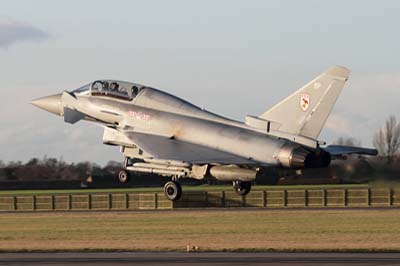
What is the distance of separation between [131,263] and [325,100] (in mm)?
13071

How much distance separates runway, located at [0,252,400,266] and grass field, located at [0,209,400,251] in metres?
3.16

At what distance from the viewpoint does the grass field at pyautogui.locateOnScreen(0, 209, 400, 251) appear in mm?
46594

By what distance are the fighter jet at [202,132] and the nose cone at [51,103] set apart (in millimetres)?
76

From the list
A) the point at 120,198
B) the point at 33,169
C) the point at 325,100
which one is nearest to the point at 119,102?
the point at 325,100

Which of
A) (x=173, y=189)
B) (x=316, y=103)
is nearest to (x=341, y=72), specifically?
(x=316, y=103)

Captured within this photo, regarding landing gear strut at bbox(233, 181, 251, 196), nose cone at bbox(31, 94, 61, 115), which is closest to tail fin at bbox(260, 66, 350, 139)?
landing gear strut at bbox(233, 181, 251, 196)

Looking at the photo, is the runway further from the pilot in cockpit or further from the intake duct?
the pilot in cockpit

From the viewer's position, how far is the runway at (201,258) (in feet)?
119

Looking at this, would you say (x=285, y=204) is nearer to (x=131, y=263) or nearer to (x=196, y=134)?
(x=196, y=134)

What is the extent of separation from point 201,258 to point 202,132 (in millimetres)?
10460

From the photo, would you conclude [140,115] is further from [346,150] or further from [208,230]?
[208,230]

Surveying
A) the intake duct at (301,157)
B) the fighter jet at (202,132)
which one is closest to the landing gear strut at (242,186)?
the fighter jet at (202,132)

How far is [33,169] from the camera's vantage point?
10444cm

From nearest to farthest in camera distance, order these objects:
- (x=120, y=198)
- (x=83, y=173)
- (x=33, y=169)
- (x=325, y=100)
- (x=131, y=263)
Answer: (x=131, y=263), (x=325, y=100), (x=83, y=173), (x=120, y=198), (x=33, y=169)
